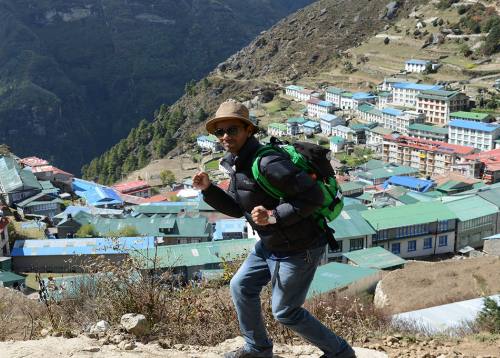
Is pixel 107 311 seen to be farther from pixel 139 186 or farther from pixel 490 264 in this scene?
pixel 139 186

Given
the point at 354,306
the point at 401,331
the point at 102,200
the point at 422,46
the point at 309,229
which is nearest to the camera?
the point at 309,229

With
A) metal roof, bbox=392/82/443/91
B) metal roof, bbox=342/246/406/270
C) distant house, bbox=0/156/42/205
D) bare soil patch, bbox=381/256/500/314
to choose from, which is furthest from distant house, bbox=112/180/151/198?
bare soil patch, bbox=381/256/500/314

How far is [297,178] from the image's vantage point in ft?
9.55

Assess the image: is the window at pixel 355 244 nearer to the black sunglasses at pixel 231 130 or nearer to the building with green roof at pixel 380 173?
the building with green roof at pixel 380 173

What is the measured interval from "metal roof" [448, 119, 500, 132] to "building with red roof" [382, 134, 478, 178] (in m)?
2.01

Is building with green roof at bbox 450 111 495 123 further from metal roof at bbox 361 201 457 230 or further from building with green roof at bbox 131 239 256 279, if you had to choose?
building with green roof at bbox 131 239 256 279

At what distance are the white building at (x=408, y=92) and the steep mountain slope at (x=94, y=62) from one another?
70.5m

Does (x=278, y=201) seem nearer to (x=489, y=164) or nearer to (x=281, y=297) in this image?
(x=281, y=297)

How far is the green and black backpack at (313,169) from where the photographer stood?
3.04 m

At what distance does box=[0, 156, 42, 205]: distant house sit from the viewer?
3269 centimetres

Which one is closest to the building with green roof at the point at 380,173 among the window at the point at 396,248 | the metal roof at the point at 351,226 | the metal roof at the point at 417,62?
the window at the point at 396,248

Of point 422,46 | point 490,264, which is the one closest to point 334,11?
point 422,46

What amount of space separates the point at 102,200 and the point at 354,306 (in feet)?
103

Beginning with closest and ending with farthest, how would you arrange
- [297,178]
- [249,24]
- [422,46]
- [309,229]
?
[297,178] → [309,229] → [422,46] → [249,24]
